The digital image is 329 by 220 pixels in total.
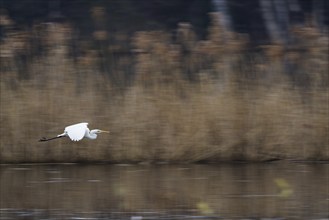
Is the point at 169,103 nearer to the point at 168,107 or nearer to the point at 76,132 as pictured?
the point at 168,107

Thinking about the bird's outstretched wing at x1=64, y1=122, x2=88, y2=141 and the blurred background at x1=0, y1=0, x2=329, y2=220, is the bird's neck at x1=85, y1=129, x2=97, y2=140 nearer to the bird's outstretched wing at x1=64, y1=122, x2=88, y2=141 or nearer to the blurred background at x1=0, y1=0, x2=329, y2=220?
the bird's outstretched wing at x1=64, y1=122, x2=88, y2=141

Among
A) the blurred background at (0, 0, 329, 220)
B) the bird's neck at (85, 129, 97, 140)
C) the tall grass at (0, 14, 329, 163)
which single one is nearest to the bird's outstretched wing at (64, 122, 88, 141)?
the bird's neck at (85, 129, 97, 140)

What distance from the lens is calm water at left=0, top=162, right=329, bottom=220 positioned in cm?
791

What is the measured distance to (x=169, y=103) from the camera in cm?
1096

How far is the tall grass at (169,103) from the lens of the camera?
10.8 metres

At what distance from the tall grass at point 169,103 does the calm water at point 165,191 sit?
0.25 m

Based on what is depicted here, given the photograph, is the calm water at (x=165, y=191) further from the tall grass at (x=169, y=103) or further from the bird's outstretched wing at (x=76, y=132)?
the bird's outstretched wing at (x=76, y=132)

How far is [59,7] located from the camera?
20.8 metres

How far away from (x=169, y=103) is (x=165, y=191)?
2.19 metres

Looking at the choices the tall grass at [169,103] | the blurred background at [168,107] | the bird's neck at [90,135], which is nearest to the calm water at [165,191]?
the blurred background at [168,107]

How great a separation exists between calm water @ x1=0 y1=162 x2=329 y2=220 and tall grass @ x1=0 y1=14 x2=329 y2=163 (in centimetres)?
25

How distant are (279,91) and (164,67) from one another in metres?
1.32

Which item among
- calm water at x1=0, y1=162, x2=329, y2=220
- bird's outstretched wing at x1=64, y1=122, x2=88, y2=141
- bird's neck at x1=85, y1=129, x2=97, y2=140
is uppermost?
bird's neck at x1=85, y1=129, x2=97, y2=140

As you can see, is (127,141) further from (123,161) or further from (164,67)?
(164,67)
